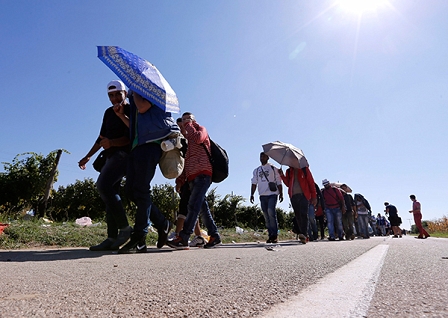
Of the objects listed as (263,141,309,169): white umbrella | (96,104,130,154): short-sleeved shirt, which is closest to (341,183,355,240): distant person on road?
(263,141,309,169): white umbrella

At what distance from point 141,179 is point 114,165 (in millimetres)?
545

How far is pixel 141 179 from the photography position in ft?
11.2

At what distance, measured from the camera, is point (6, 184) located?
90.1 ft

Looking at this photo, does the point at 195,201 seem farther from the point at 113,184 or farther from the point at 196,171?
the point at 113,184

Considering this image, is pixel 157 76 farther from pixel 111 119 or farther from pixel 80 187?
pixel 80 187

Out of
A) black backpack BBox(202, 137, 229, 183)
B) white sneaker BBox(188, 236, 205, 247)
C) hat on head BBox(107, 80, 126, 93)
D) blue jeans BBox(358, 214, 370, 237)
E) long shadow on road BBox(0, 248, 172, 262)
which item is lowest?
long shadow on road BBox(0, 248, 172, 262)

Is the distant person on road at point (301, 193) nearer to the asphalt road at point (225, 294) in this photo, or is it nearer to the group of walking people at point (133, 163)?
the group of walking people at point (133, 163)

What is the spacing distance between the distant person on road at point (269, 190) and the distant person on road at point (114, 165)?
3.58m

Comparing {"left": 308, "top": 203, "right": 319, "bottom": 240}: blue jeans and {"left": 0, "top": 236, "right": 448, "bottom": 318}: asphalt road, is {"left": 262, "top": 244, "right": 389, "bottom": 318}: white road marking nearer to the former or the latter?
{"left": 0, "top": 236, "right": 448, "bottom": 318}: asphalt road

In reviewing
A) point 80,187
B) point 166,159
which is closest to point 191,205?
point 166,159

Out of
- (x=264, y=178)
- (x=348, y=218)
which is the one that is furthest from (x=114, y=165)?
(x=348, y=218)

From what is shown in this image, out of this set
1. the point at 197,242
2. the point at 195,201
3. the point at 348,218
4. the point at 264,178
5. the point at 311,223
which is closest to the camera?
the point at 195,201

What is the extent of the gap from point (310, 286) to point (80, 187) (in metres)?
41.3

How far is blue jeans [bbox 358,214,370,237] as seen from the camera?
49.0ft
